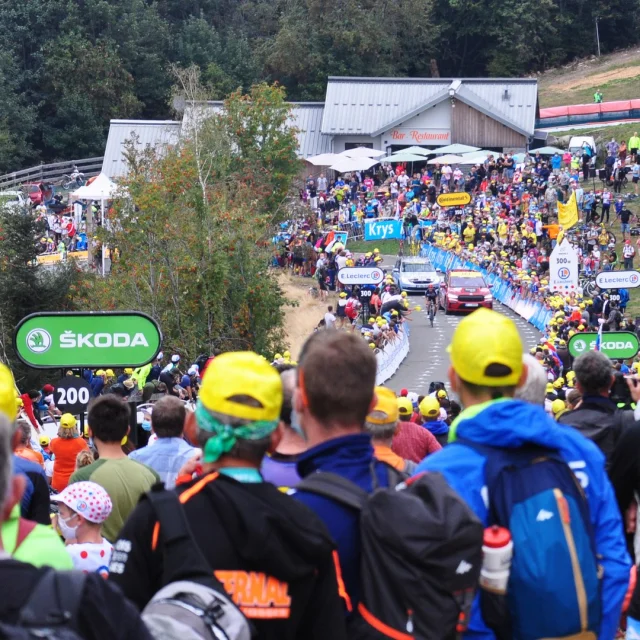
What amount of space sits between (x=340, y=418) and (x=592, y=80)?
76.0 meters

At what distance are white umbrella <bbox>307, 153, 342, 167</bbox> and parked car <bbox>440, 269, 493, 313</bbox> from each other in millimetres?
20306

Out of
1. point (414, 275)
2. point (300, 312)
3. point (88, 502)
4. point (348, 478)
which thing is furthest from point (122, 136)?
point (348, 478)

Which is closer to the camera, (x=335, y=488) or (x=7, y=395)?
(x=335, y=488)

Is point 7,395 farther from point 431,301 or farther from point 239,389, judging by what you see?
point 431,301

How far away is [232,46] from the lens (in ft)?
245

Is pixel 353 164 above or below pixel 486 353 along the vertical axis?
above

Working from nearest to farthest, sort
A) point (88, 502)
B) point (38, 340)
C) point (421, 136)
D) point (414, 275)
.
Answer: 1. point (88, 502)
2. point (38, 340)
3. point (414, 275)
4. point (421, 136)

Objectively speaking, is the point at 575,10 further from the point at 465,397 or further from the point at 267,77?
the point at 465,397

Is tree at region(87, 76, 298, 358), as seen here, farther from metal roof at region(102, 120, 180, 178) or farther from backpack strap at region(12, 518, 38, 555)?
metal roof at region(102, 120, 180, 178)

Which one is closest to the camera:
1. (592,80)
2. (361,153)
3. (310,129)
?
(361,153)

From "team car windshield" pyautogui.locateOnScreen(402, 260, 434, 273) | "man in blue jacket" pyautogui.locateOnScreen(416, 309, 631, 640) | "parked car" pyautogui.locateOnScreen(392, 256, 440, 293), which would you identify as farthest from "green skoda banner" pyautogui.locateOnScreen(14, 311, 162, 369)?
"team car windshield" pyautogui.locateOnScreen(402, 260, 434, 273)

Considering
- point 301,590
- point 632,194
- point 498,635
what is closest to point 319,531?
point 301,590

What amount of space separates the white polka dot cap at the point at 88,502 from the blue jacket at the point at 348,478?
1.71m

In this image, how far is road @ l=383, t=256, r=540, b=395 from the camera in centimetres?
2648
